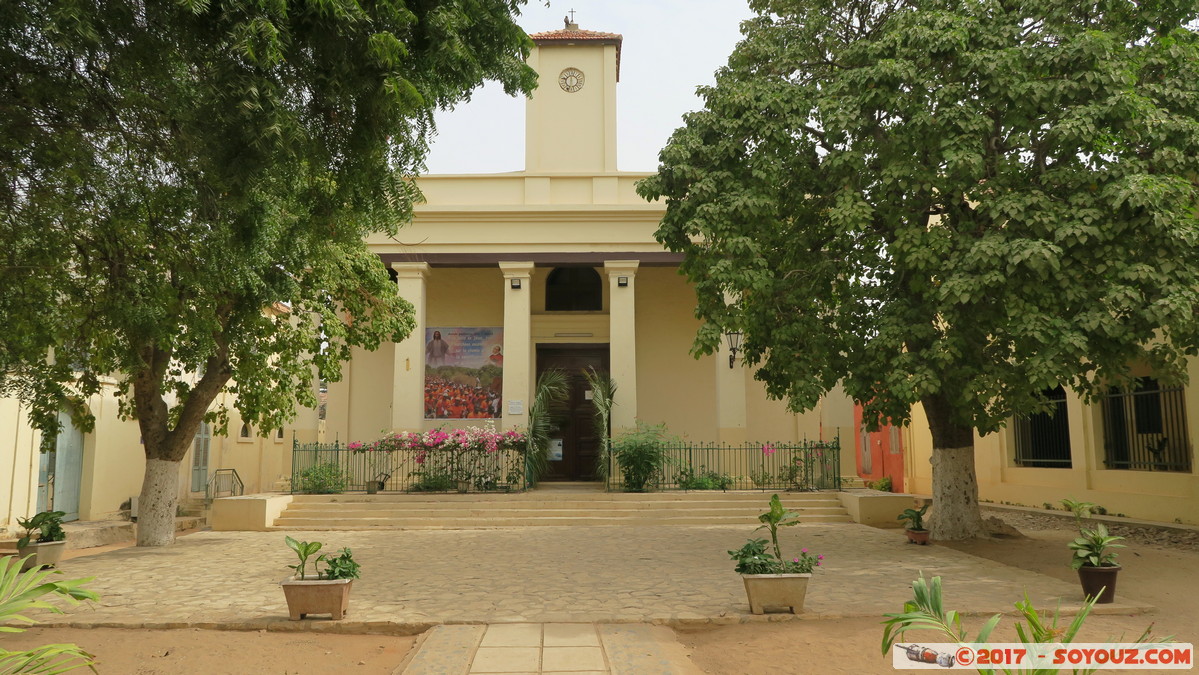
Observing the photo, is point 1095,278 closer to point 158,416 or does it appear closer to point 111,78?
point 111,78

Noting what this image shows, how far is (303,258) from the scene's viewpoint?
10211 millimetres

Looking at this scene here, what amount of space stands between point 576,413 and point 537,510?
5.08m

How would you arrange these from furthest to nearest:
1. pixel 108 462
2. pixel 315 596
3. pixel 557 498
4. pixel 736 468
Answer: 1. pixel 736 468
2. pixel 108 462
3. pixel 557 498
4. pixel 315 596

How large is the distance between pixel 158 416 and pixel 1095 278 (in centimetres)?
1235

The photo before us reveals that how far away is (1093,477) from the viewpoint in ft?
48.7

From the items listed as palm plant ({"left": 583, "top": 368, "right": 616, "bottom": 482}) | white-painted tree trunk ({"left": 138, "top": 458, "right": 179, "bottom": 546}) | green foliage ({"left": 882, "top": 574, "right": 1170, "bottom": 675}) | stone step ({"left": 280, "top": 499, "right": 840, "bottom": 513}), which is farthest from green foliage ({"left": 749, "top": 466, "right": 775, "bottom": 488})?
green foliage ({"left": 882, "top": 574, "right": 1170, "bottom": 675})

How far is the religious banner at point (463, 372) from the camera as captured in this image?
61.3 feet

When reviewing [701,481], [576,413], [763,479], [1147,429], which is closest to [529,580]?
[701,481]

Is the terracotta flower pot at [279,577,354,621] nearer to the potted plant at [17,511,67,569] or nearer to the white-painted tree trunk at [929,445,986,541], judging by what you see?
the potted plant at [17,511,67,569]

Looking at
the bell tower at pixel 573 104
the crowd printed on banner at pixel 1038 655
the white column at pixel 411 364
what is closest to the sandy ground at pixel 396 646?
the crowd printed on banner at pixel 1038 655

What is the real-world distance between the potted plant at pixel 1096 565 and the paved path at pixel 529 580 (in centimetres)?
24

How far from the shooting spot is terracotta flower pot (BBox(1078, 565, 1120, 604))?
7.23 metres

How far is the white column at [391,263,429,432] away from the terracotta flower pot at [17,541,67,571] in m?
7.72

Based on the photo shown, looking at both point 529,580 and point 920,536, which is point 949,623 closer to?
point 529,580
